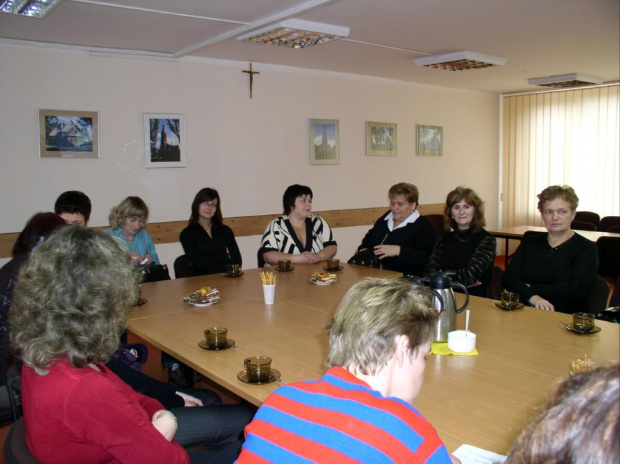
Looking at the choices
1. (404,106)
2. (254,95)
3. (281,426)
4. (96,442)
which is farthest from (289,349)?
(404,106)

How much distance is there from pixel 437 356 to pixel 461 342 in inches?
4.2

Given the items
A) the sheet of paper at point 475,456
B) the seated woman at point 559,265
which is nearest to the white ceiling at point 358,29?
the seated woman at point 559,265

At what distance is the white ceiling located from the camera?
3695mm

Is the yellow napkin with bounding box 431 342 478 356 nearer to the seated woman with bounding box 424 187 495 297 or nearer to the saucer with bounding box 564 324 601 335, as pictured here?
the saucer with bounding box 564 324 601 335

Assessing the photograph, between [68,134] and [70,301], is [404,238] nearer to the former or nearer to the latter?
[68,134]

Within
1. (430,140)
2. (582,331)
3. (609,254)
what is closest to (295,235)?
(582,331)

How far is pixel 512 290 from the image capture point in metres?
3.20

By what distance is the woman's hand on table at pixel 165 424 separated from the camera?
1634mm

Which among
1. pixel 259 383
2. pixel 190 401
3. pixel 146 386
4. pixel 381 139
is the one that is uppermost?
pixel 381 139

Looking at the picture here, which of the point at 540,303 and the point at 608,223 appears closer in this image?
the point at 540,303

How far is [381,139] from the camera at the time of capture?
6.98m

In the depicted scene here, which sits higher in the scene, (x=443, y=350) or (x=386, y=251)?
(x=386, y=251)

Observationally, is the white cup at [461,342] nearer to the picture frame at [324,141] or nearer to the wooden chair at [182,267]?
the wooden chair at [182,267]

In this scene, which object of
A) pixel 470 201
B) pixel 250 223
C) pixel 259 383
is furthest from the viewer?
pixel 250 223
